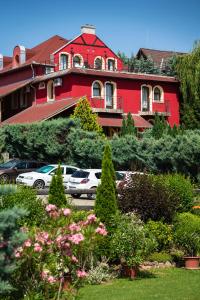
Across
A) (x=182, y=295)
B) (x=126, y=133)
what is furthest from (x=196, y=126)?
(x=182, y=295)

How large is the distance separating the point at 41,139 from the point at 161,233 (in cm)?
2638

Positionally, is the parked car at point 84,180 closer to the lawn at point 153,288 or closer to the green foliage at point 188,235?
the green foliage at point 188,235

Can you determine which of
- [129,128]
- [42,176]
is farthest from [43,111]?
[42,176]

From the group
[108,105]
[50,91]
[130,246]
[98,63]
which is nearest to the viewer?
[130,246]

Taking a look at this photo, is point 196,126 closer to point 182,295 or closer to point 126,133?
point 126,133

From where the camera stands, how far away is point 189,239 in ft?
47.8

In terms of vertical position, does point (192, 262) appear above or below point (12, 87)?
Result: below

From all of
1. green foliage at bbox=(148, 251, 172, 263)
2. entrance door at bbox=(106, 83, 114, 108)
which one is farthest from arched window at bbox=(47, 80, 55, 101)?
green foliage at bbox=(148, 251, 172, 263)

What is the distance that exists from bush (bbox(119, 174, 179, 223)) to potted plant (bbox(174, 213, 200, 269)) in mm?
542

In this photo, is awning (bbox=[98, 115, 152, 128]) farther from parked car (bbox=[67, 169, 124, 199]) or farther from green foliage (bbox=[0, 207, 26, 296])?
green foliage (bbox=[0, 207, 26, 296])

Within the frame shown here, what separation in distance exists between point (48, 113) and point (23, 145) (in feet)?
11.1

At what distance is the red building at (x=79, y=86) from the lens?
1841 inches

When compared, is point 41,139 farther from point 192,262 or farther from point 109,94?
point 192,262

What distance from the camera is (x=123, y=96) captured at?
49.2m
